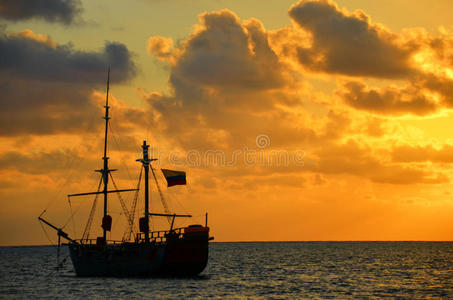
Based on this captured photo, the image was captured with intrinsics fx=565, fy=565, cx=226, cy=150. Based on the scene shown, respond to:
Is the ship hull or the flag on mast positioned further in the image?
the flag on mast

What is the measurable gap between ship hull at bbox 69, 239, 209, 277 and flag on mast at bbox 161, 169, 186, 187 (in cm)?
746

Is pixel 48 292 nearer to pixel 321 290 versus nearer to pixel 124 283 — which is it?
pixel 124 283

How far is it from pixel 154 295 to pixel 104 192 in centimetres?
2711

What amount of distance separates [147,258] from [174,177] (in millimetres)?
10933

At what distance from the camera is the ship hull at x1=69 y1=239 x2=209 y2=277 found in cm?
7100

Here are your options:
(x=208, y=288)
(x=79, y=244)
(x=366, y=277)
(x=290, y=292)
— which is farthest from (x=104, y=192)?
(x=366, y=277)

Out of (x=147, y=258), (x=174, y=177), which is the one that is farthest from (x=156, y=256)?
(x=174, y=177)

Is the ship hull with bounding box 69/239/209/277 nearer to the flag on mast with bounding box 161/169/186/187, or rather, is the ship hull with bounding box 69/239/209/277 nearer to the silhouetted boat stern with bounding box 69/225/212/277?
the silhouetted boat stern with bounding box 69/225/212/277

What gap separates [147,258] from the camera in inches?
2854

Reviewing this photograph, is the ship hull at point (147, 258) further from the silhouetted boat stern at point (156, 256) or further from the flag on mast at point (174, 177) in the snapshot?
the flag on mast at point (174, 177)

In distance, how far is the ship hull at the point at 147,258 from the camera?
233 ft

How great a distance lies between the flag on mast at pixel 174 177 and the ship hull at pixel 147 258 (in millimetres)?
7456

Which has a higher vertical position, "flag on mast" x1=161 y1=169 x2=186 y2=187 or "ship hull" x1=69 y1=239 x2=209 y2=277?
"flag on mast" x1=161 y1=169 x2=186 y2=187

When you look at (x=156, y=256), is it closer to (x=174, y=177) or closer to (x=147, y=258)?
(x=147, y=258)
